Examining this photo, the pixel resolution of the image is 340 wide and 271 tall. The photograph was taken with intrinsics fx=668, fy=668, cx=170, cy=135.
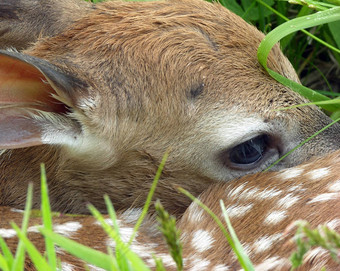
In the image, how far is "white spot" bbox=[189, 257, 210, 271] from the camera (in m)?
2.45

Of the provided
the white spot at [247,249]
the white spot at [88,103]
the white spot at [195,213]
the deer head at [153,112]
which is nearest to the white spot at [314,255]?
the white spot at [247,249]

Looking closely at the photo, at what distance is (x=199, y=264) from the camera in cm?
247

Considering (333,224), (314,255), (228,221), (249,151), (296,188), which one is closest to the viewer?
(228,221)

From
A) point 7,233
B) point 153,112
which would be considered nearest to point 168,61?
point 153,112

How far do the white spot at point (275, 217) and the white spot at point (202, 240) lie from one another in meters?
0.23

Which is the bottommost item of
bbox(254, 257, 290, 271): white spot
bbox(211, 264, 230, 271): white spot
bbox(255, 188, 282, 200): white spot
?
bbox(254, 257, 290, 271): white spot

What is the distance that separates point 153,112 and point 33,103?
52cm

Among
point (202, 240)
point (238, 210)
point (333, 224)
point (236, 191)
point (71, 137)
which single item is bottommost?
point (333, 224)

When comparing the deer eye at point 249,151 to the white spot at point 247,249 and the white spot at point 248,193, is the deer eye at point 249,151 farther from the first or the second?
the white spot at point 247,249

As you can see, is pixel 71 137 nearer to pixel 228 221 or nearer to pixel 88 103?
pixel 88 103

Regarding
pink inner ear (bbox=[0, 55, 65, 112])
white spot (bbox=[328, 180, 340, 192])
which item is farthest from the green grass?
pink inner ear (bbox=[0, 55, 65, 112])

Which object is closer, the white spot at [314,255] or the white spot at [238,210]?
the white spot at [314,255]

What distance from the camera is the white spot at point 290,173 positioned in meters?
2.77

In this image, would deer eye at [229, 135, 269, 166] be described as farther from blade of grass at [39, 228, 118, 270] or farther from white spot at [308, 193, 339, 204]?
blade of grass at [39, 228, 118, 270]
